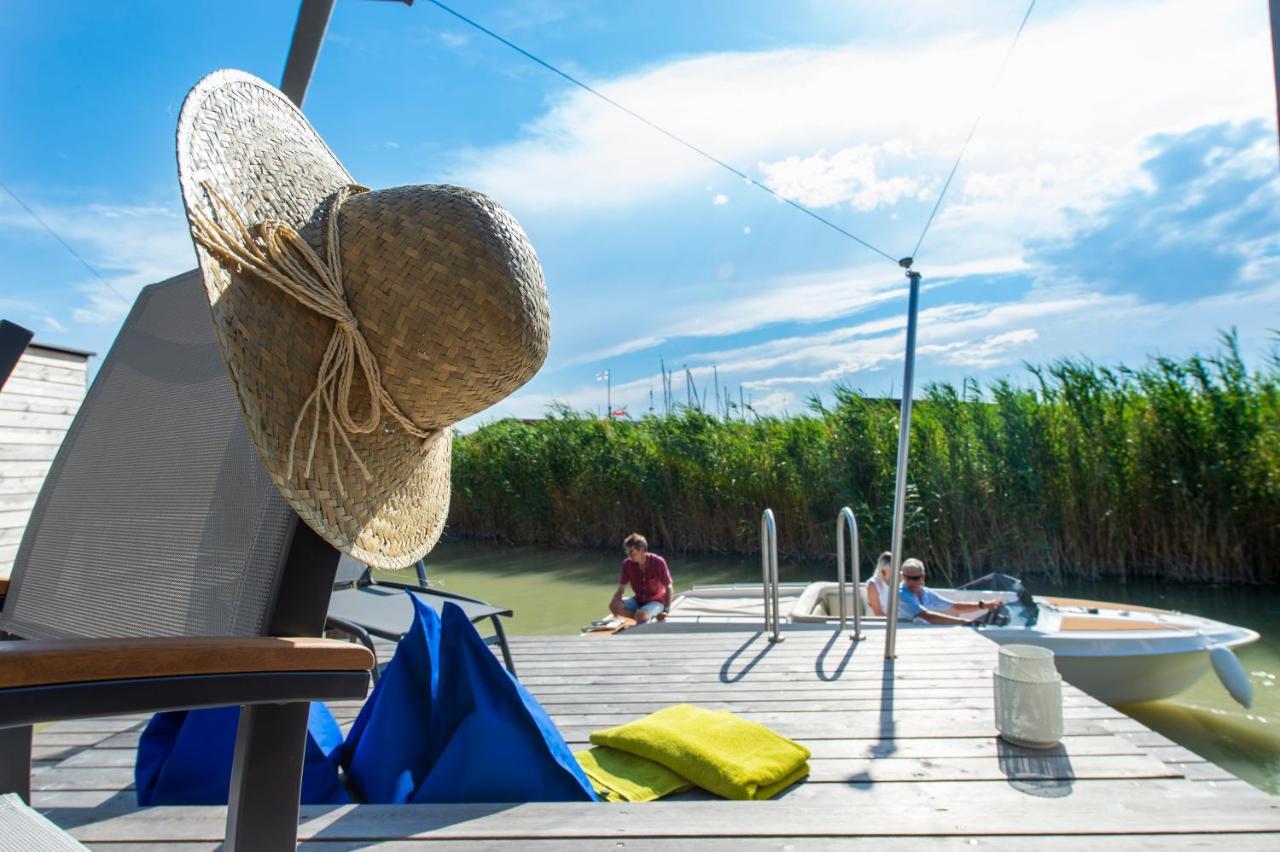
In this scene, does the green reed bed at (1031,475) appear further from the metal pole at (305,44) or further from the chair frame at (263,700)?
the chair frame at (263,700)

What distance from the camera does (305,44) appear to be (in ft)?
8.34

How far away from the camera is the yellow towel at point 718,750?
1.81 metres

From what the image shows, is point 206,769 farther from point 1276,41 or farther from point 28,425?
point 28,425

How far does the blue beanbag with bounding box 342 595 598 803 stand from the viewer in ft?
5.46

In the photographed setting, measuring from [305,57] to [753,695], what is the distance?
2.65m

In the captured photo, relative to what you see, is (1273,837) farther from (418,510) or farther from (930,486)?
(930,486)

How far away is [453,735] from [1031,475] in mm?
9920

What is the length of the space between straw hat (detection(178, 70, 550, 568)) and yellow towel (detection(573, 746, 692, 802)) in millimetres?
894

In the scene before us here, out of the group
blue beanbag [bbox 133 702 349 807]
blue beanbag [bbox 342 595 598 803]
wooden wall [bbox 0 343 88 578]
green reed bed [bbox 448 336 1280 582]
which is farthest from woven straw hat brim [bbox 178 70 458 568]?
green reed bed [bbox 448 336 1280 582]

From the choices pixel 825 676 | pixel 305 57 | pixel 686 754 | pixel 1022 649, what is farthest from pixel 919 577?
pixel 305 57

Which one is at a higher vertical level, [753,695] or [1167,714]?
[753,695]

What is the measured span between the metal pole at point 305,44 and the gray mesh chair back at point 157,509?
1.13m

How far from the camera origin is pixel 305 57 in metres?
2.56

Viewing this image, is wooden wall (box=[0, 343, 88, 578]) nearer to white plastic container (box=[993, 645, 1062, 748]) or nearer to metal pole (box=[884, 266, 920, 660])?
metal pole (box=[884, 266, 920, 660])
